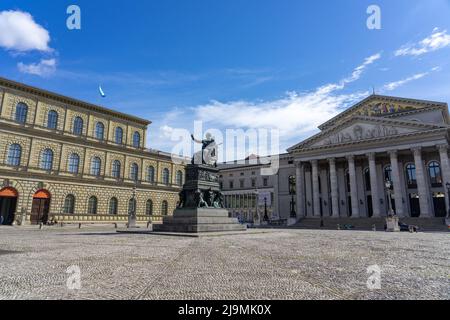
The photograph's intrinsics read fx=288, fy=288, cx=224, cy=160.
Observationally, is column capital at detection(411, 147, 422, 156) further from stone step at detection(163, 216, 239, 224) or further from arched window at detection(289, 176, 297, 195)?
stone step at detection(163, 216, 239, 224)

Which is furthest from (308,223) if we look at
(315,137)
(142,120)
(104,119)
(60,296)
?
(60,296)

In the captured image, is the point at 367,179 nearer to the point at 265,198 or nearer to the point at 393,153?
the point at 393,153

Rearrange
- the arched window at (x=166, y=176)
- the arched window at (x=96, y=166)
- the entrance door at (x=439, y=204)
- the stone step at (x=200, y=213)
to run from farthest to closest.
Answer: the arched window at (x=166, y=176) < the arched window at (x=96, y=166) < the entrance door at (x=439, y=204) < the stone step at (x=200, y=213)

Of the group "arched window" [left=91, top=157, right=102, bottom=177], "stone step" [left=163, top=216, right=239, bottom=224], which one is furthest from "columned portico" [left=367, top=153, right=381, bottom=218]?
"arched window" [left=91, top=157, right=102, bottom=177]

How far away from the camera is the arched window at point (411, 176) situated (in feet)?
137

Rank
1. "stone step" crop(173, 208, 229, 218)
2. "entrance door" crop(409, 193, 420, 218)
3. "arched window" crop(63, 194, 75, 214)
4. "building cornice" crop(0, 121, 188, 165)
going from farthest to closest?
"entrance door" crop(409, 193, 420, 218), "arched window" crop(63, 194, 75, 214), "building cornice" crop(0, 121, 188, 165), "stone step" crop(173, 208, 229, 218)

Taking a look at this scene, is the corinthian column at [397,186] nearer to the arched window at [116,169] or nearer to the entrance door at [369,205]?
the entrance door at [369,205]

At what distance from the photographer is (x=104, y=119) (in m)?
43.7

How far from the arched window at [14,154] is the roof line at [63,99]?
281 inches

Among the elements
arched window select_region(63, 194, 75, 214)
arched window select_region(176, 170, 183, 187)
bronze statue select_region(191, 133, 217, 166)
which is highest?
arched window select_region(176, 170, 183, 187)

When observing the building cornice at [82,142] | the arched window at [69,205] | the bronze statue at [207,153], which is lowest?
the arched window at [69,205]

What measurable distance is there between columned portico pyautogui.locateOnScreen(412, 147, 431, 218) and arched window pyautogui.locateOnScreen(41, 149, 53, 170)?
1867 inches

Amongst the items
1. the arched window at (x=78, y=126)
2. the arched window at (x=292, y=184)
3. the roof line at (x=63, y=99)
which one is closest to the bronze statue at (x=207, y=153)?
the arched window at (x=78, y=126)

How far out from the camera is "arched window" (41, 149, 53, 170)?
35.7 meters
